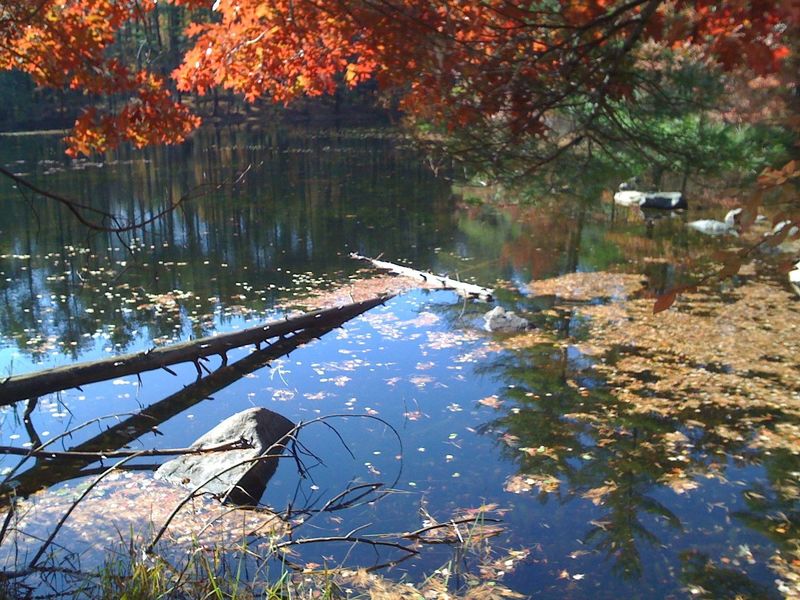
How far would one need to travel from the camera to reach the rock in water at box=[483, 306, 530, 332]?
30.6 feet

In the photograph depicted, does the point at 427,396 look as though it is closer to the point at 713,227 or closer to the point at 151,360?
the point at 151,360

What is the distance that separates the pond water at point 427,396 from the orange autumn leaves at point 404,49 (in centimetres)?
103

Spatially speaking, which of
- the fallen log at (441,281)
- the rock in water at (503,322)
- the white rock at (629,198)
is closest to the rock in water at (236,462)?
the rock in water at (503,322)

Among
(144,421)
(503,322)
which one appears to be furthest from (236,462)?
(503,322)

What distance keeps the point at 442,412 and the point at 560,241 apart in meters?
8.64

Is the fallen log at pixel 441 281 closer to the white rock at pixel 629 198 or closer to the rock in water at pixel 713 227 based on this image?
the rock in water at pixel 713 227

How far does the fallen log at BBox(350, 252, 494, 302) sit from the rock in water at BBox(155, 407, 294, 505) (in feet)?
16.3

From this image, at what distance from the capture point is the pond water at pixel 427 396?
4988mm

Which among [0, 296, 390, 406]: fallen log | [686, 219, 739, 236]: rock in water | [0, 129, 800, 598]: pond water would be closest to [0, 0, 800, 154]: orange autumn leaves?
[0, 129, 800, 598]: pond water

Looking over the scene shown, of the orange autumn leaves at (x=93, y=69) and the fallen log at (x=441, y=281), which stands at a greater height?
the orange autumn leaves at (x=93, y=69)

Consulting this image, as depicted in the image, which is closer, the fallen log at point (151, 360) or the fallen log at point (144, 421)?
the fallen log at point (144, 421)

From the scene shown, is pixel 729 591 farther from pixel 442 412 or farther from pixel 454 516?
pixel 442 412

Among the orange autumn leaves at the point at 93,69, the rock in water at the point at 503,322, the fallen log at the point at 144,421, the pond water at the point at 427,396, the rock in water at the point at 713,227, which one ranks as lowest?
the fallen log at the point at 144,421

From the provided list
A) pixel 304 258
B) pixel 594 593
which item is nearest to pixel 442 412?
pixel 594 593
